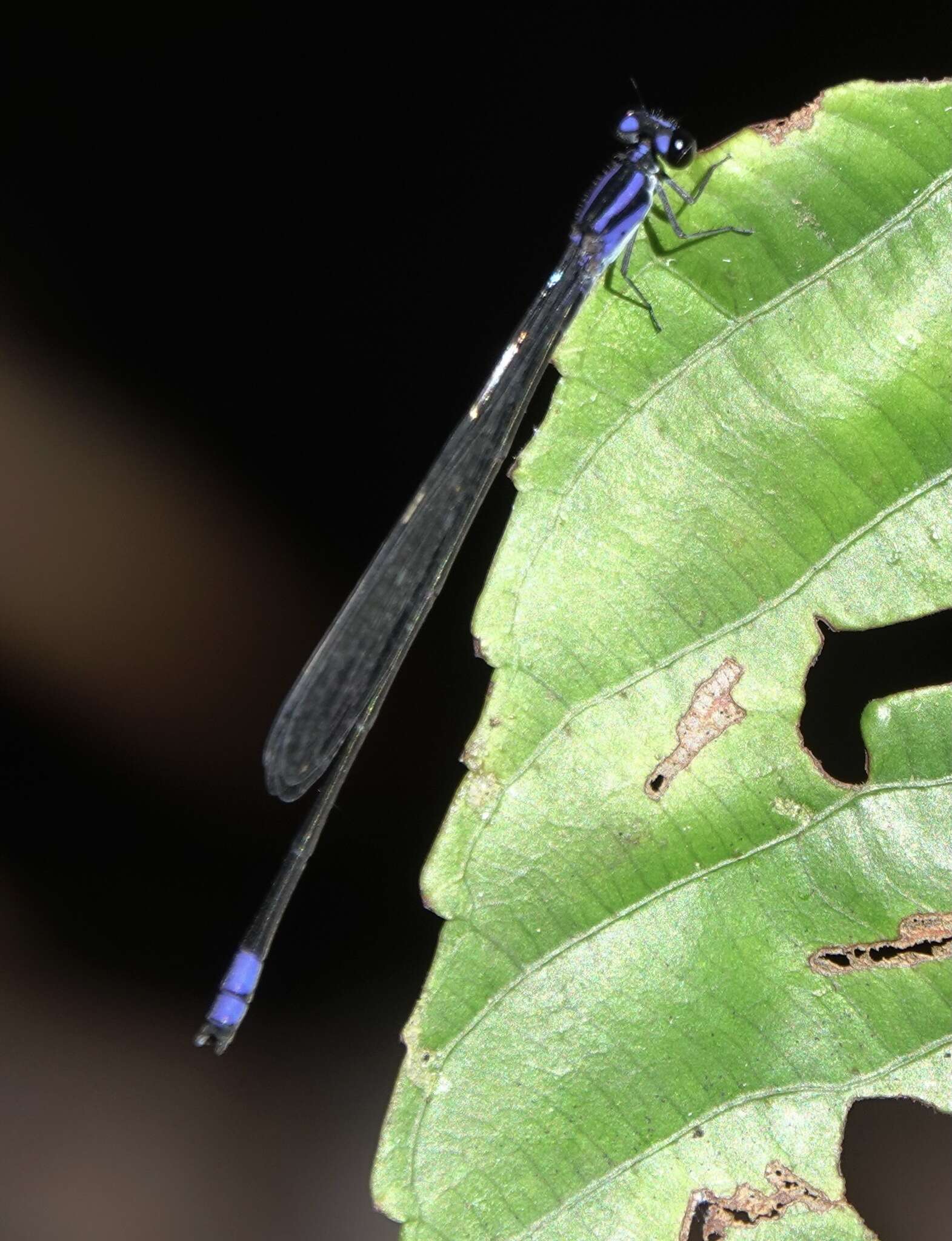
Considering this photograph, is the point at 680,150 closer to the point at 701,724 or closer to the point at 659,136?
the point at 659,136

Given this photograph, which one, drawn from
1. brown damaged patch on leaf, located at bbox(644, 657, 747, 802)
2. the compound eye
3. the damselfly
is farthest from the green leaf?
the damselfly

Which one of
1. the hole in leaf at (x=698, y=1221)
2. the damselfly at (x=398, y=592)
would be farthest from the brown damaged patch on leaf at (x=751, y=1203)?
the damselfly at (x=398, y=592)

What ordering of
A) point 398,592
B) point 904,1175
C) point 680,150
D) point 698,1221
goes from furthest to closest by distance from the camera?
1. point 904,1175
2. point 398,592
3. point 680,150
4. point 698,1221

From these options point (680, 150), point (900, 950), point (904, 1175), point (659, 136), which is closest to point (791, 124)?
point (680, 150)

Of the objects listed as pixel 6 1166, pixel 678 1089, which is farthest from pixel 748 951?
pixel 6 1166

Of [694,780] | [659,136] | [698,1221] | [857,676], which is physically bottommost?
[698,1221]

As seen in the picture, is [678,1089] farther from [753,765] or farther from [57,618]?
[57,618]

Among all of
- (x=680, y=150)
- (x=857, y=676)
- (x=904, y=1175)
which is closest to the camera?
(x=857, y=676)
